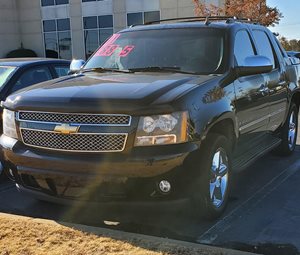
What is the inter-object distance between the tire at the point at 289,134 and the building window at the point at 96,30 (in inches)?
1110

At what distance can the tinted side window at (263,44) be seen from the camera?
6113 mm

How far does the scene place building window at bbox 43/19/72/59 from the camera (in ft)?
120

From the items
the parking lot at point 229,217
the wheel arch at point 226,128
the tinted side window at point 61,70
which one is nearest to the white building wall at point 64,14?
the tinted side window at point 61,70

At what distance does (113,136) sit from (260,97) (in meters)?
2.33

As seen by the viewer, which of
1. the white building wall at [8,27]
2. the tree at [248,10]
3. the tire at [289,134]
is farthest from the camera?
the white building wall at [8,27]

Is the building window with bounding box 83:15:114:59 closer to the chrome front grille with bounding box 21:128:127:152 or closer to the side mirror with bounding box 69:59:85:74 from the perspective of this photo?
the side mirror with bounding box 69:59:85:74

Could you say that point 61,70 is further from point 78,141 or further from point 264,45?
point 78,141

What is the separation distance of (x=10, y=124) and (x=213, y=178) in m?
1.95

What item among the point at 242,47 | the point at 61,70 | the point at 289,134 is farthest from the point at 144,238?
the point at 61,70

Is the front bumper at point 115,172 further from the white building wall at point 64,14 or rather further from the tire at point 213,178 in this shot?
the white building wall at point 64,14

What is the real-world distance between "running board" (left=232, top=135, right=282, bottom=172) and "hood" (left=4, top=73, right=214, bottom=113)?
1.04 m

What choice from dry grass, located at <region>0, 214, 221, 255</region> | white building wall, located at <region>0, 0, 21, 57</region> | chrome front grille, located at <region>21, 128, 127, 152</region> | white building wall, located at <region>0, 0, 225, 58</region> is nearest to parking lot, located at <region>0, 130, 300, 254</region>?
dry grass, located at <region>0, 214, 221, 255</region>

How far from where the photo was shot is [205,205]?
170 inches

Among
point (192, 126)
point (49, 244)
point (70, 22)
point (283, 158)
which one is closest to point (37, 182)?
point (49, 244)
